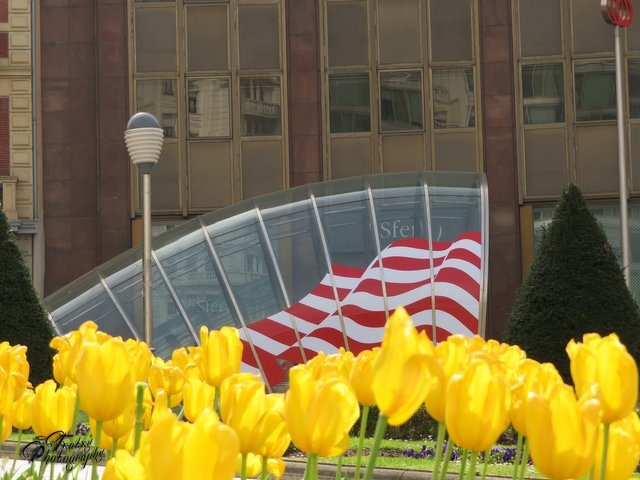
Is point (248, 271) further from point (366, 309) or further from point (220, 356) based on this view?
point (220, 356)

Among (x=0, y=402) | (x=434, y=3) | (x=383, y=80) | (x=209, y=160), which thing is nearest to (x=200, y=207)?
(x=209, y=160)

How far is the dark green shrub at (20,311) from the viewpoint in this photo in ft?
62.1

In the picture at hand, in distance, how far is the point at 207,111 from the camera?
31.6 m

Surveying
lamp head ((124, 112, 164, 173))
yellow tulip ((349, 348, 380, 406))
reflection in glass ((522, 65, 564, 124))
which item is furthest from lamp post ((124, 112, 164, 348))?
reflection in glass ((522, 65, 564, 124))

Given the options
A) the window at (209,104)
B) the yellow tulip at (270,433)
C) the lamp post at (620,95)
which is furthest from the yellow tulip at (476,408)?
the window at (209,104)

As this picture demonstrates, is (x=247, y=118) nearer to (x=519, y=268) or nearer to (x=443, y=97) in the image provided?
(x=443, y=97)

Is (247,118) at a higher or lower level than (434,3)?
lower

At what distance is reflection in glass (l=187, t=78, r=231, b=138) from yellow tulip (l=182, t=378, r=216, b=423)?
2875 cm

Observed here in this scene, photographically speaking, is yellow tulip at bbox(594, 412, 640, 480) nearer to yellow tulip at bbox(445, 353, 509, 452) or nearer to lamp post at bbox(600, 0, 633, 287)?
yellow tulip at bbox(445, 353, 509, 452)

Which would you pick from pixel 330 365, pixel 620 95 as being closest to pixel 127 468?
pixel 330 365

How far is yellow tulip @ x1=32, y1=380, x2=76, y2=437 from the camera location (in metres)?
3.09

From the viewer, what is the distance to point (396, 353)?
1938 millimetres

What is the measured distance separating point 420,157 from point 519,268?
13.4ft

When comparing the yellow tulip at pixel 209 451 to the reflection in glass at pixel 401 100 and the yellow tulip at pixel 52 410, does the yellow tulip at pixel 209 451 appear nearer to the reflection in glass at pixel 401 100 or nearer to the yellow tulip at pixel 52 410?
the yellow tulip at pixel 52 410
